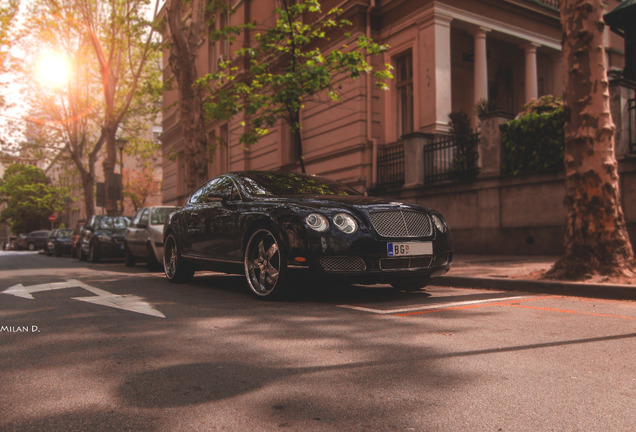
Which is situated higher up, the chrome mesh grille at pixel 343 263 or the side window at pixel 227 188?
the side window at pixel 227 188

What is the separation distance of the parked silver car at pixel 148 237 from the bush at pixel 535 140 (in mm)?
7353

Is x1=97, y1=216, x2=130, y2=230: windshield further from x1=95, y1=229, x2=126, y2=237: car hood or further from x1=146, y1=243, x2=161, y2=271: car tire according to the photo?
x1=146, y1=243, x2=161, y2=271: car tire

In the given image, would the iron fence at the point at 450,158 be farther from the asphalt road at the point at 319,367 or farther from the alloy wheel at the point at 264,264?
the alloy wheel at the point at 264,264

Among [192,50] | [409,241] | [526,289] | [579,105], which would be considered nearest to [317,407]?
[409,241]

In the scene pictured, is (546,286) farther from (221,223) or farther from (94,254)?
(94,254)

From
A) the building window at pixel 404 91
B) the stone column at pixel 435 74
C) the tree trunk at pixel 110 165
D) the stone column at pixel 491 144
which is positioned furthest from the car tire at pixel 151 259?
the tree trunk at pixel 110 165

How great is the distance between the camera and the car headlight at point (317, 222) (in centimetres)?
551

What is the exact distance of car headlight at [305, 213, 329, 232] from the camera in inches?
217

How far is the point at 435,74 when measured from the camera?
601 inches

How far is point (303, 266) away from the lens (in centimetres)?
552

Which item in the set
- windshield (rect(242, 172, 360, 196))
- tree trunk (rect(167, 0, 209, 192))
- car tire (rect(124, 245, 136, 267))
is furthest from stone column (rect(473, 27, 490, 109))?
car tire (rect(124, 245, 136, 267))

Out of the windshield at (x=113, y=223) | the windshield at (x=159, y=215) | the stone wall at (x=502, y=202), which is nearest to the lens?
the stone wall at (x=502, y=202)

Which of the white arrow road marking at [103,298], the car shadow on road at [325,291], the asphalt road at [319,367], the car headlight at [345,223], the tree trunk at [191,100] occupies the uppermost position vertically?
the tree trunk at [191,100]

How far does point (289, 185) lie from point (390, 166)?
9.61 m
